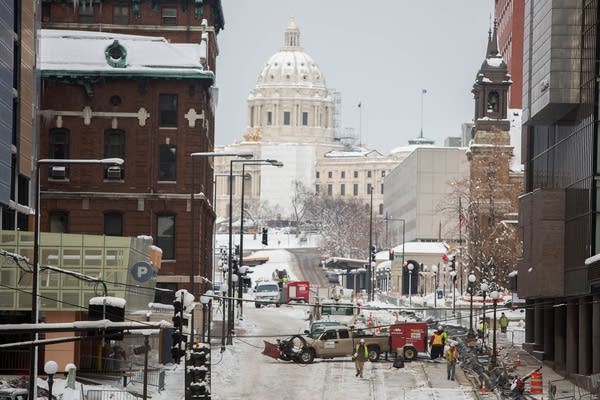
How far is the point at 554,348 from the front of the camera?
A: 262 ft

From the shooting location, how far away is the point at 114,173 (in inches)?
3575

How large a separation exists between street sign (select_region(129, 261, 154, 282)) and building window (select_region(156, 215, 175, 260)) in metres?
20.0

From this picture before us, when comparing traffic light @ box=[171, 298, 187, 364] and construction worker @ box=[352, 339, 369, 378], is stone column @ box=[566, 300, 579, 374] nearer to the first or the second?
construction worker @ box=[352, 339, 369, 378]

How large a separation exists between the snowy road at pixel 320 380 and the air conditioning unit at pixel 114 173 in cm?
1169

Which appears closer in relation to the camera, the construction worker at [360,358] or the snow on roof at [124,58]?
the construction worker at [360,358]

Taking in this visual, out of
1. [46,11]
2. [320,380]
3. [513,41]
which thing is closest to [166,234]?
[46,11]

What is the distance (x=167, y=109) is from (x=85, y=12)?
9.41m

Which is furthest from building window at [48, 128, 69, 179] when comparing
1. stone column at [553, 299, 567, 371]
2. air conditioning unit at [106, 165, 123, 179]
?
stone column at [553, 299, 567, 371]

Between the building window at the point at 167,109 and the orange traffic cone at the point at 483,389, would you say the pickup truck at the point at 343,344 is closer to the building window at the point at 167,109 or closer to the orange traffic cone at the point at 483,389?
the orange traffic cone at the point at 483,389

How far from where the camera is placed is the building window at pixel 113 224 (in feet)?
298

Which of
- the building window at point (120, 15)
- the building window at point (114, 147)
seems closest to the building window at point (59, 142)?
the building window at point (114, 147)

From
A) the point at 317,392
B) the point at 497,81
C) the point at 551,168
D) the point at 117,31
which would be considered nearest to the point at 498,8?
the point at 497,81

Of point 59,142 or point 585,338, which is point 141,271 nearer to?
point 585,338

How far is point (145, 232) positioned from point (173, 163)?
394 centimetres
